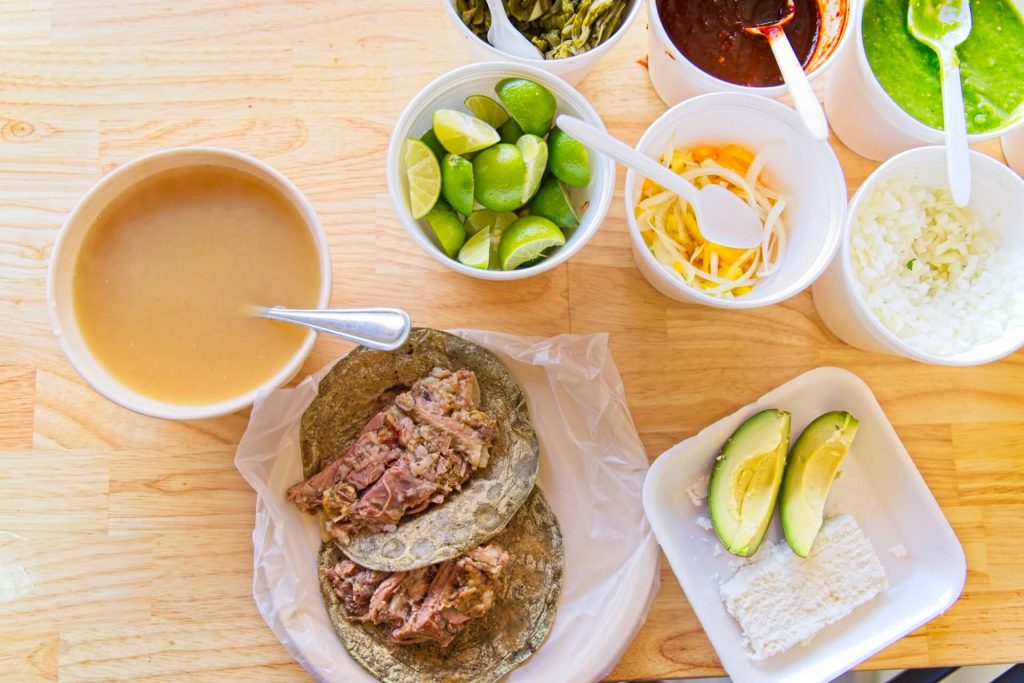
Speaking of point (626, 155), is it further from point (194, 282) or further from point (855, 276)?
point (194, 282)

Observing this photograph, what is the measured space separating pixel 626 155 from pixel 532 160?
0.13 meters

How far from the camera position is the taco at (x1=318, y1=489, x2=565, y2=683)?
1181mm

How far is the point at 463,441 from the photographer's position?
3.88ft

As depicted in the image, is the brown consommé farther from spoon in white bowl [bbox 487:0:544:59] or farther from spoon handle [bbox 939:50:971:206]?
spoon handle [bbox 939:50:971:206]

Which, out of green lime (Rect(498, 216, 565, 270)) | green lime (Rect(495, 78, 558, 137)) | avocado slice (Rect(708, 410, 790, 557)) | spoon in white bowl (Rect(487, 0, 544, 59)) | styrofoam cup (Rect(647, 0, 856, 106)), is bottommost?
avocado slice (Rect(708, 410, 790, 557))

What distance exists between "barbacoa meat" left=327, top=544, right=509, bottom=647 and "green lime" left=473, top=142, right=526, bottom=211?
48cm

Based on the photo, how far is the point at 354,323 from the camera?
1070 mm

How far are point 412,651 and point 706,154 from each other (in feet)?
2.75

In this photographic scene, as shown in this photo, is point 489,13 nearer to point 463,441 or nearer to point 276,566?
point 463,441

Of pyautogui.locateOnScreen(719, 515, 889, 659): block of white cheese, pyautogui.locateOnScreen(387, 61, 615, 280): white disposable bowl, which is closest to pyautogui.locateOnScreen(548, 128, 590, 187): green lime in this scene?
pyautogui.locateOnScreen(387, 61, 615, 280): white disposable bowl

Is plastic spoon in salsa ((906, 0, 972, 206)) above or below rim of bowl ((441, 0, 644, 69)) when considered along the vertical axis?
above

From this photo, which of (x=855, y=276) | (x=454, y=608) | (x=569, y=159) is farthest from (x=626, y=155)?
(x=454, y=608)

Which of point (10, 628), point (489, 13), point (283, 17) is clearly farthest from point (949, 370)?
point (10, 628)

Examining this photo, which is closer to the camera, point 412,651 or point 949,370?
point 412,651
